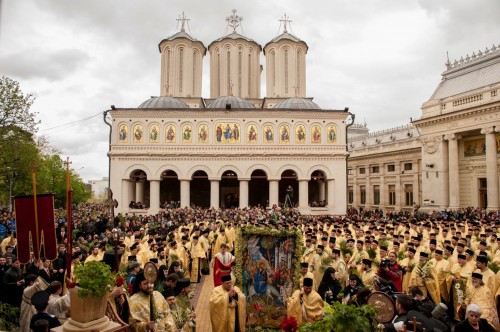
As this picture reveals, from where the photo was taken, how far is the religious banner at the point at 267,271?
341 inches

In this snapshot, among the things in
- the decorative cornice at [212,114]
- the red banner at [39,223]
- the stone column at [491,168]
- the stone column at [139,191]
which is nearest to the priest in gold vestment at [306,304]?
the red banner at [39,223]

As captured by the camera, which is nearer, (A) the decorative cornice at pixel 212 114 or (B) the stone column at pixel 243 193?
(A) the decorative cornice at pixel 212 114

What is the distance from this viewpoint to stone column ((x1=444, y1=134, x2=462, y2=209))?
34.5 meters

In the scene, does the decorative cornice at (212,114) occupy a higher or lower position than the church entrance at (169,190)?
higher

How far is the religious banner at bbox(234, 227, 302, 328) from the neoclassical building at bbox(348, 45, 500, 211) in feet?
95.1

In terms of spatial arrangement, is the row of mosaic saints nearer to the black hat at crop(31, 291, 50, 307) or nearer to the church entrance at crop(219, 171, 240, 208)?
the church entrance at crop(219, 171, 240, 208)

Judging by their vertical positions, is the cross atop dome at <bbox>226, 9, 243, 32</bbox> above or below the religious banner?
above

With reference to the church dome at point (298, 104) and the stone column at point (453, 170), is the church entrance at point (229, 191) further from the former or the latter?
the stone column at point (453, 170)

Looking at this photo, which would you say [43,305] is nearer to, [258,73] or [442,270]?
[442,270]

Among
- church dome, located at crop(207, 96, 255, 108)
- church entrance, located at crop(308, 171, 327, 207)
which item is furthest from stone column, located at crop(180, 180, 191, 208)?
church entrance, located at crop(308, 171, 327, 207)

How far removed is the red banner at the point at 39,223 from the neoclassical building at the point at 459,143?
33969 mm

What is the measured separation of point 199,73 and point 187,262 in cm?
3602

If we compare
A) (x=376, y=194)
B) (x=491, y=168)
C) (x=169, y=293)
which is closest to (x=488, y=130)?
(x=491, y=168)

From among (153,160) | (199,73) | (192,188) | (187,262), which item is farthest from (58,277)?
(199,73)
